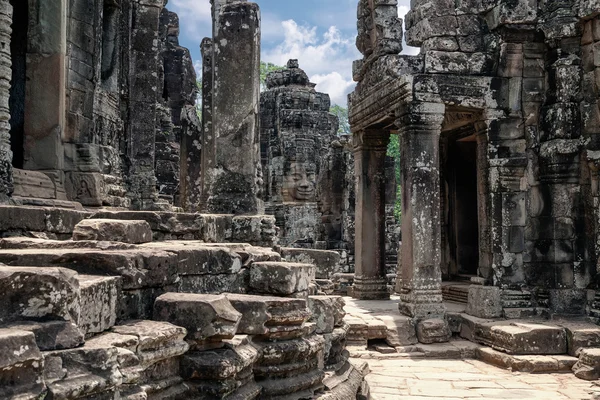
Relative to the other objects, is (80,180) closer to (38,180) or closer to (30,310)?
(38,180)

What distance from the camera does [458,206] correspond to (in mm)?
12031

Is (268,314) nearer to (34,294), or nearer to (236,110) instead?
(34,294)

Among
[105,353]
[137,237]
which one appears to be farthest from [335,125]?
[105,353]

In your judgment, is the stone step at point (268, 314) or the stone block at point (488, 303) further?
the stone block at point (488, 303)

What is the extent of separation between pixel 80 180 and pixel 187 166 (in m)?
10.6

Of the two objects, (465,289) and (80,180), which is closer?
(80,180)

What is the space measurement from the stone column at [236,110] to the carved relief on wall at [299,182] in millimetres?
17170

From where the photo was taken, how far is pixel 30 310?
2535 millimetres

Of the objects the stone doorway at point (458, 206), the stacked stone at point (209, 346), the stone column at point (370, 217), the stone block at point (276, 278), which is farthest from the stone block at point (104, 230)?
the stone doorway at point (458, 206)

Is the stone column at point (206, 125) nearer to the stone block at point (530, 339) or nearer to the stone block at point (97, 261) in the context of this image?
the stone block at point (530, 339)

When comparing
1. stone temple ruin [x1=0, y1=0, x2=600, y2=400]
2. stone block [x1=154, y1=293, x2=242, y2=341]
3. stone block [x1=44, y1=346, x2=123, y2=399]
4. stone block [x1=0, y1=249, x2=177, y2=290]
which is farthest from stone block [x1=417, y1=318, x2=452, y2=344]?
stone block [x1=44, y1=346, x2=123, y2=399]

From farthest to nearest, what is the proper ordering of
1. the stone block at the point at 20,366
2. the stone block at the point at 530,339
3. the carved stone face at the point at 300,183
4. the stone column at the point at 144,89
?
1. the carved stone face at the point at 300,183
2. the stone column at the point at 144,89
3. the stone block at the point at 530,339
4. the stone block at the point at 20,366

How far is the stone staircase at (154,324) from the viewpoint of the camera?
246 cm

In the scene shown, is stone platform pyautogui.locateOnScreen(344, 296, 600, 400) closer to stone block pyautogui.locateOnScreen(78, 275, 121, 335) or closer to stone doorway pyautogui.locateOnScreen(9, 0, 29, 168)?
stone block pyautogui.locateOnScreen(78, 275, 121, 335)
